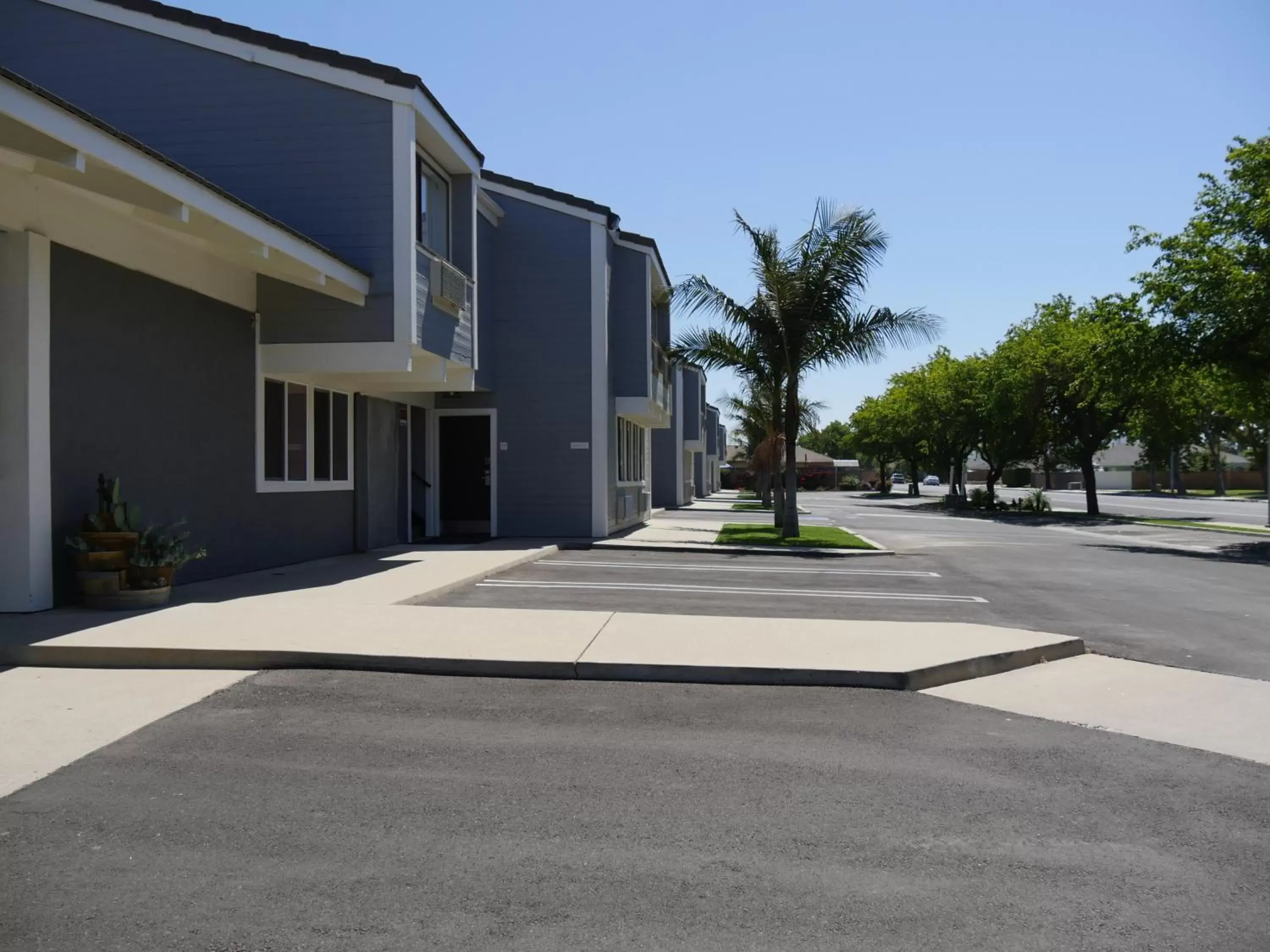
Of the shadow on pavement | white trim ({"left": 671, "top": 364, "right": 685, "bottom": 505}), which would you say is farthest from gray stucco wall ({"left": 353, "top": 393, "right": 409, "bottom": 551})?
white trim ({"left": 671, "top": 364, "right": 685, "bottom": 505})

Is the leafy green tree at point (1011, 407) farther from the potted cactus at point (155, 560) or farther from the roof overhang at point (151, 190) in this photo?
the potted cactus at point (155, 560)

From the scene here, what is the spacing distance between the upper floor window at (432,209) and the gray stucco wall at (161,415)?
116 inches

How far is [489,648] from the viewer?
26.2ft

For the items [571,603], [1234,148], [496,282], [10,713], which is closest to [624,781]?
[10,713]

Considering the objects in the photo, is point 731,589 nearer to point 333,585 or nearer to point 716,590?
point 716,590

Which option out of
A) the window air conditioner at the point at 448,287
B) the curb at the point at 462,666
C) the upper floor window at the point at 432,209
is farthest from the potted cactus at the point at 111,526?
the window air conditioner at the point at 448,287

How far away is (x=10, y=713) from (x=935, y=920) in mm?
5520

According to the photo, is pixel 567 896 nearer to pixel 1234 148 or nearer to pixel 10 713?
pixel 10 713

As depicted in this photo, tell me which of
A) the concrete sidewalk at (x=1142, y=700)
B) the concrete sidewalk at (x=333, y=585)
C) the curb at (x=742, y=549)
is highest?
the concrete sidewalk at (x=333, y=585)

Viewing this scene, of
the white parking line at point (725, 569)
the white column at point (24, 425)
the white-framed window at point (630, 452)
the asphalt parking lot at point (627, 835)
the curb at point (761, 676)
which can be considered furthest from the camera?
the white-framed window at point (630, 452)

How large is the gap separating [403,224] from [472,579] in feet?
15.2

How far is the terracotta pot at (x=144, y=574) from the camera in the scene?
9.66 meters

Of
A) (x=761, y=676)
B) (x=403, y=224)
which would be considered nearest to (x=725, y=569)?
(x=403, y=224)

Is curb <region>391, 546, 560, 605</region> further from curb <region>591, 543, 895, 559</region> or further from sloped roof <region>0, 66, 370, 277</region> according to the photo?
sloped roof <region>0, 66, 370, 277</region>
